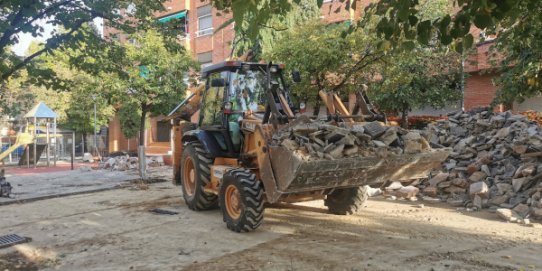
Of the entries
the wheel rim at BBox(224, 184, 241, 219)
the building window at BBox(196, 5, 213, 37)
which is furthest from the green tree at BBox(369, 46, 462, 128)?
the building window at BBox(196, 5, 213, 37)

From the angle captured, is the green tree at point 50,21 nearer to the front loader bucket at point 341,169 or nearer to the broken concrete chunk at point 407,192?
the front loader bucket at point 341,169

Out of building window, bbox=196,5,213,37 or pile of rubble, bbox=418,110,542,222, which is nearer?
pile of rubble, bbox=418,110,542,222

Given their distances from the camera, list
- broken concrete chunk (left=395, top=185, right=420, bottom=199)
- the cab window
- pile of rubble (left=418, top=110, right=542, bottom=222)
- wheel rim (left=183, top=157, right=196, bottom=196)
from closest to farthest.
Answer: the cab window
pile of rubble (left=418, top=110, right=542, bottom=222)
wheel rim (left=183, top=157, right=196, bottom=196)
broken concrete chunk (left=395, top=185, right=420, bottom=199)

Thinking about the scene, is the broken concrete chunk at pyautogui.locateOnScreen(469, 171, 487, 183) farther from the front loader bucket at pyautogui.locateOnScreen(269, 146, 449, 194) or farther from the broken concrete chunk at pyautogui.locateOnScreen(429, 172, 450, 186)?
the front loader bucket at pyautogui.locateOnScreen(269, 146, 449, 194)

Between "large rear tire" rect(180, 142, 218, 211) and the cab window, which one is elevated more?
the cab window

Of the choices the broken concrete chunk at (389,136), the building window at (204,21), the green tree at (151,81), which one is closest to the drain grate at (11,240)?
the broken concrete chunk at (389,136)

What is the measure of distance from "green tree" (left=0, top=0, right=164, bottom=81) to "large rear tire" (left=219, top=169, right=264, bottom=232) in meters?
3.15

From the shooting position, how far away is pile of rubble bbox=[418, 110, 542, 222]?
885 centimetres

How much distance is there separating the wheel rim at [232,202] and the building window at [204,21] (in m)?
24.8

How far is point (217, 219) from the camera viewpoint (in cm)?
852

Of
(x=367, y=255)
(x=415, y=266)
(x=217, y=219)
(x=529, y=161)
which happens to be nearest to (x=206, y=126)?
(x=217, y=219)

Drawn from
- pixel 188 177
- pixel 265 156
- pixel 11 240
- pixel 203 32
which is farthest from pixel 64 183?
pixel 203 32

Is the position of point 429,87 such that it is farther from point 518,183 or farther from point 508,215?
point 508,215

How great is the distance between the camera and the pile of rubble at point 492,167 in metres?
8.85
